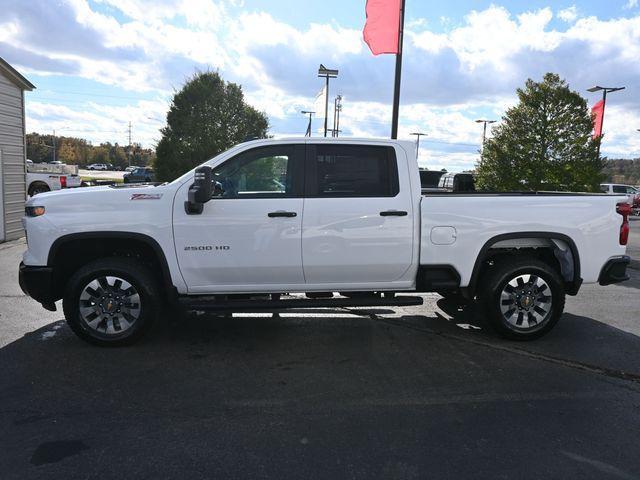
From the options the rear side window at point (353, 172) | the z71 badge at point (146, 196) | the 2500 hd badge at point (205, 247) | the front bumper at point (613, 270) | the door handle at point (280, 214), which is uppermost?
the rear side window at point (353, 172)

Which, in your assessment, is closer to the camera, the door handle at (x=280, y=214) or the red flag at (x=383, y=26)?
the door handle at (x=280, y=214)

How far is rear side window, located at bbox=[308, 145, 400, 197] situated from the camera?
5254 mm

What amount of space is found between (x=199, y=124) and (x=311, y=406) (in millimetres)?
19616

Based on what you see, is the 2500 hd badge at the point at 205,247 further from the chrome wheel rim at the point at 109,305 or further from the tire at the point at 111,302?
the chrome wheel rim at the point at 109,305

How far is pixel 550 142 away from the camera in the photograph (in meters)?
11.6

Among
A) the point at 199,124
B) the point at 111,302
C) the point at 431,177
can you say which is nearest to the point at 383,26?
the point at 111,302

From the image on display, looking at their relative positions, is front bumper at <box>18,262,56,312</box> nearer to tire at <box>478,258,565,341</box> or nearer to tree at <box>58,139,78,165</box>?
tire at <box>478,258,565,341</box>

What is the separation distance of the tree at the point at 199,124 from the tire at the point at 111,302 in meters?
17.3

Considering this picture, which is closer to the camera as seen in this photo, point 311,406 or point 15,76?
point 311,406

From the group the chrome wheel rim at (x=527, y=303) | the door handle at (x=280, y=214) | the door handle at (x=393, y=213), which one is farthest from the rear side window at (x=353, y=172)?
the chrome wheel rim at (x=527, y=303)

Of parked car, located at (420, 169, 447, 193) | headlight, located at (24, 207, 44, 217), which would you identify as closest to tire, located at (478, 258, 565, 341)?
headlight, located at (24, 207, 44, 217)

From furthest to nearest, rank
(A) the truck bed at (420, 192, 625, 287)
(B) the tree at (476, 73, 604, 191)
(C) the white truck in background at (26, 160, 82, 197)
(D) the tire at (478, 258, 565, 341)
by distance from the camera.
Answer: (C) the white truck in background at (26, 160, 82, 197) → (B) the tree at (476, 73, 604, 191) → (D) the tire at (478, 258, 565, 341) → (A) the truck bed at (420, 192, 625, 287)

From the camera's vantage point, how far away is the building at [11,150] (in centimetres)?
1273

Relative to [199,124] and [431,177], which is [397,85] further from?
[431,177]
